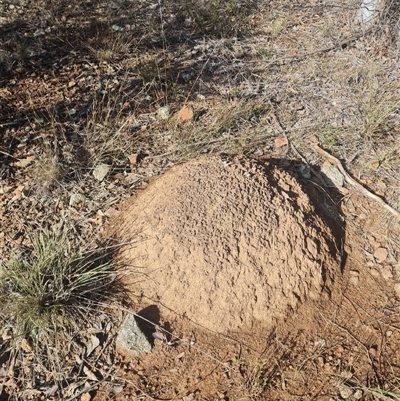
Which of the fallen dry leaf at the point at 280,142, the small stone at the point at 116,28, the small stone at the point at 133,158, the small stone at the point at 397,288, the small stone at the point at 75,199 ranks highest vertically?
the small stone at the point at 116,28

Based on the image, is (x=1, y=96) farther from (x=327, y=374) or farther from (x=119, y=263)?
(x=327, y=374)

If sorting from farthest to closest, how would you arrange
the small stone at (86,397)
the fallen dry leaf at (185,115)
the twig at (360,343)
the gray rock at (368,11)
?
the gray rock at (368,11)
the fallen dry leaf at (185,115)
the twig at (360,343)
the small stone at (86,397)

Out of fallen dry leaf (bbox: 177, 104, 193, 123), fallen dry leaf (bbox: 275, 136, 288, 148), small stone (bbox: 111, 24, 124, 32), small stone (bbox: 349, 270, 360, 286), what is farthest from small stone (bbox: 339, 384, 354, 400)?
small stone (bbox: 111, 24, 124, 32)

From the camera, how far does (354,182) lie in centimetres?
263

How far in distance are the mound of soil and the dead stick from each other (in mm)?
479

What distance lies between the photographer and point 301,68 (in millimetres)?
3512

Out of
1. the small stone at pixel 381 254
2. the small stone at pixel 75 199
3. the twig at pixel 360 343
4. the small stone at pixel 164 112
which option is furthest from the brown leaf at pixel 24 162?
the small stone at pixel 381 254

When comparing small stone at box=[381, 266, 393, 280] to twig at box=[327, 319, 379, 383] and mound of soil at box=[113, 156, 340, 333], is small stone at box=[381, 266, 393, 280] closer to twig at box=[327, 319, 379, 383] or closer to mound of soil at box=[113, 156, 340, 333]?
mound of soil at box=[113, 156, 340, 333]

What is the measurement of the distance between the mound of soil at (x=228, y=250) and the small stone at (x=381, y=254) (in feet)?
0.83

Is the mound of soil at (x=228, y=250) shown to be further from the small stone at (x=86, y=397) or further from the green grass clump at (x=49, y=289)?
the small stone at (x=86, y=397)

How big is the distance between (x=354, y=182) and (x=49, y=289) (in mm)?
1843

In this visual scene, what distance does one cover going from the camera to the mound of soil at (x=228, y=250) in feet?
6.71

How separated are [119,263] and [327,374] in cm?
111

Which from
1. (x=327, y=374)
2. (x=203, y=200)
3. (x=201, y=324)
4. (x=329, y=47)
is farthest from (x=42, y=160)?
(x=329, y=47)
